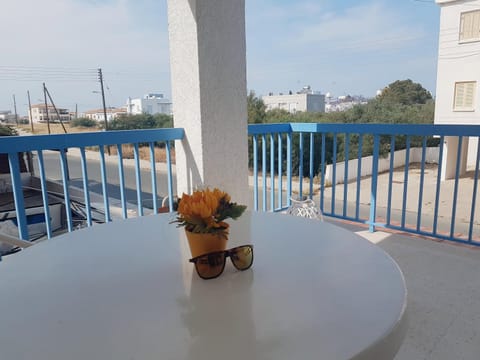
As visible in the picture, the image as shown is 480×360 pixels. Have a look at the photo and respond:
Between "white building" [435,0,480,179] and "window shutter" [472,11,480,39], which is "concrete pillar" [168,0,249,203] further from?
"window shutter" [472,11,480,39]

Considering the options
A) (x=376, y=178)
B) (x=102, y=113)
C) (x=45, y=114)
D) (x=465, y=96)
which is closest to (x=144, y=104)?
(x=102, y=113)

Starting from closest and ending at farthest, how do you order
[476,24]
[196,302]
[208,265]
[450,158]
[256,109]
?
[196,302] < [208,265] < [476,24] < [450,158] < [256,109]

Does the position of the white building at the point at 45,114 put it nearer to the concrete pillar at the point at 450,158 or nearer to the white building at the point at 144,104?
the white building at the point at 144,104

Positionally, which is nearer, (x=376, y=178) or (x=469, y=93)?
(x=376, y=178)

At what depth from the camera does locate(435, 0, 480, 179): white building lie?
14133 mm

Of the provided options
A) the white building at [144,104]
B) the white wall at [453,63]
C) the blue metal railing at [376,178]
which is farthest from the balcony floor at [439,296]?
the white building at [144,104]

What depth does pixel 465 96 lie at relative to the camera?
14.8 m

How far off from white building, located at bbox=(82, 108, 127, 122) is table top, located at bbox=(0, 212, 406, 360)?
17.3 metres

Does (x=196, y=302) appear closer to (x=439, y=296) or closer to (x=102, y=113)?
(x=439, y=296)

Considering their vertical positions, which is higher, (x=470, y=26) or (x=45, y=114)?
(x=470, y=26)

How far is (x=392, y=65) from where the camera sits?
94.7 feet

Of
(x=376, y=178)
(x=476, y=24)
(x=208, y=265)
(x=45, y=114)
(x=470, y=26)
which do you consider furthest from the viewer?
(x=470, y=26)

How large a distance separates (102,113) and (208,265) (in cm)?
1902

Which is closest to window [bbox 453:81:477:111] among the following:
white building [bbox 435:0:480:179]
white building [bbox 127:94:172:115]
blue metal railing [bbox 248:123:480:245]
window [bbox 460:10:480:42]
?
white building [bbox 435:0:480:179]
